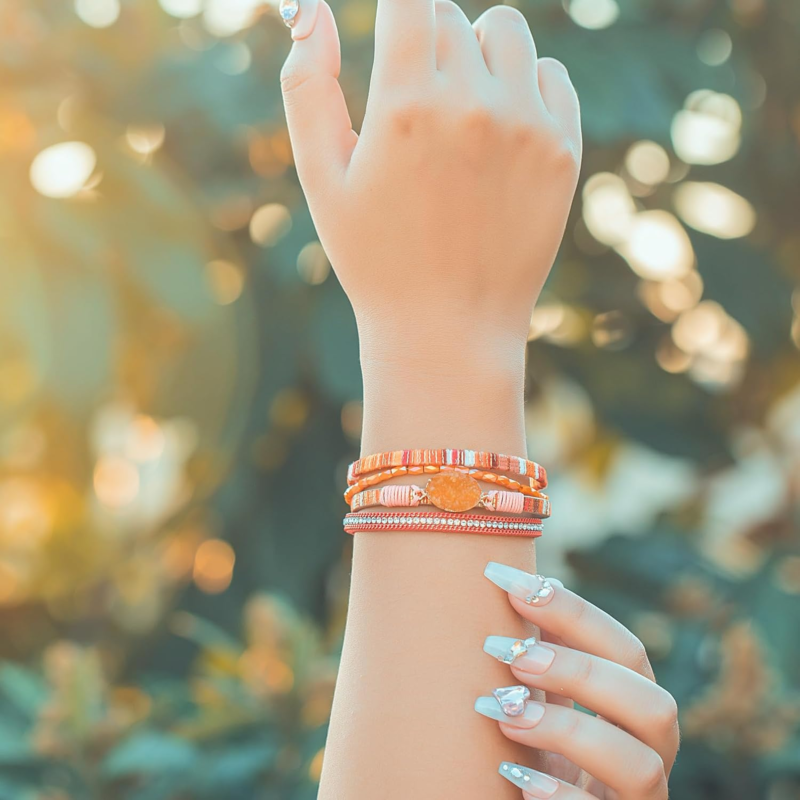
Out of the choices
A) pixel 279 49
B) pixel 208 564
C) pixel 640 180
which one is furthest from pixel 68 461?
pixel 640 180

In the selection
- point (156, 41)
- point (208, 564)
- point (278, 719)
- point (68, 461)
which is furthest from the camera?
point (208, 564)

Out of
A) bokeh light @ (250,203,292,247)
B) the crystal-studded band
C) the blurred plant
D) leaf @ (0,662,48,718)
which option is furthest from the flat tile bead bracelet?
bokeh light @ (250,203,292,247)

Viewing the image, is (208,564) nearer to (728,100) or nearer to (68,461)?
(68,461)

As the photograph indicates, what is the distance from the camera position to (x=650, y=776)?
708 millimetres

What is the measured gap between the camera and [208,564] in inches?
93.0

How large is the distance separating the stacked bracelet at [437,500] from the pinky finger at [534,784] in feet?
0.61

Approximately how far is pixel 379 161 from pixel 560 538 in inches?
71.8

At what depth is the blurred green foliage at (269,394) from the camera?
1501mm

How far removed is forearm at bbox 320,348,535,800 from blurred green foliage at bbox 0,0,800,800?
0.70m

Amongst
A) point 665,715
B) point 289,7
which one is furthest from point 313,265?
point 665,715

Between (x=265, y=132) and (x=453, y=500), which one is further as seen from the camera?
(x=265, y=132)

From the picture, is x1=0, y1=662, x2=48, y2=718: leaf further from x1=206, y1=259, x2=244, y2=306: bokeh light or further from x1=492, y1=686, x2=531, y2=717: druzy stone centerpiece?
x1=492, y1=686, x2=531, y2=717: druzy stone centerpiece

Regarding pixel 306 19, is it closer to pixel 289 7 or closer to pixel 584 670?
pixel 289 7

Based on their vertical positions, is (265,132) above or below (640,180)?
below
